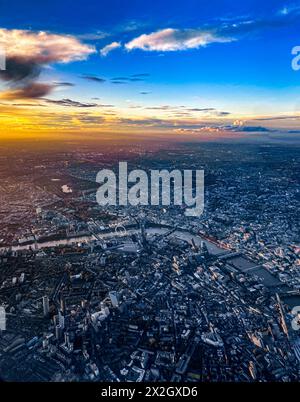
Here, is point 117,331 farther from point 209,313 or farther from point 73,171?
point 73,171

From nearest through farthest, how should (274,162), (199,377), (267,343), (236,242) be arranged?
(199,377) → (267,343) → (236,242) → (274,162)

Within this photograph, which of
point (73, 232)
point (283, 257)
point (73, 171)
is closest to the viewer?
point (283, 257)

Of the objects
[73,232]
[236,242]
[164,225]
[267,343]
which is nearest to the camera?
[267,343]
